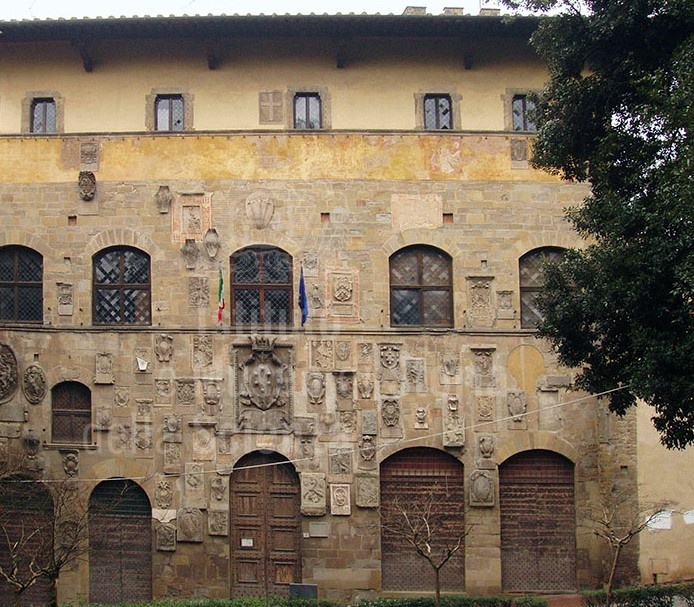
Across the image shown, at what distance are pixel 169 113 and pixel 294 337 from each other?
5.87 metres

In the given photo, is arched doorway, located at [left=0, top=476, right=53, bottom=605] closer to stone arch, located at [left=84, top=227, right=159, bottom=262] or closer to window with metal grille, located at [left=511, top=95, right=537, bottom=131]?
stone arch, located at [left=84, top=227, right=159, bottom=262]

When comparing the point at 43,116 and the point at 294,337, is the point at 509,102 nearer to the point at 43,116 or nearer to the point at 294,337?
the point at 294,337

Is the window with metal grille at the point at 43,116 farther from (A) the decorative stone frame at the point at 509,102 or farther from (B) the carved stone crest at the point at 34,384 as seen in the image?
(A) the decorative stone frame at the point at 509,102

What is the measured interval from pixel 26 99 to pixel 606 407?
14.4 meters

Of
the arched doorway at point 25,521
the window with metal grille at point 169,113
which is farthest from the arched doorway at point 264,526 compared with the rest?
the window with metal grille at point 169,113

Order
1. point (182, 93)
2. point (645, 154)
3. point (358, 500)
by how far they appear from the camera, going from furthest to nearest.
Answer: point (182, 93) < point (358, 500) < point (645, 154)

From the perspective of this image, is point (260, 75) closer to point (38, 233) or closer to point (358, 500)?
point (38, 233)

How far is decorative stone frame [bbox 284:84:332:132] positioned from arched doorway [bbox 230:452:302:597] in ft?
23.8

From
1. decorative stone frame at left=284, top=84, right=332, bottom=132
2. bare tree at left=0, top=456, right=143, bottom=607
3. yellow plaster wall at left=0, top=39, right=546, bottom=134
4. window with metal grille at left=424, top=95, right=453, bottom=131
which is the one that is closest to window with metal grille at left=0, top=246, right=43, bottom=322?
yellow plaster wall at left=0, top=39, right=546, bottom=134

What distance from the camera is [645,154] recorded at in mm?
14820

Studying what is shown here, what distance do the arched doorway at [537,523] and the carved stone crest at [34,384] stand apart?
9.94m

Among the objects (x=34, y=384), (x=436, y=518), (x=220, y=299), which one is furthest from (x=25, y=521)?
(x=436, y=518)

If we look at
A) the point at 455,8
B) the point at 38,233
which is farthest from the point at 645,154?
the point at 38,233

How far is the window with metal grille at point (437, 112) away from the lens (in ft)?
75.4
